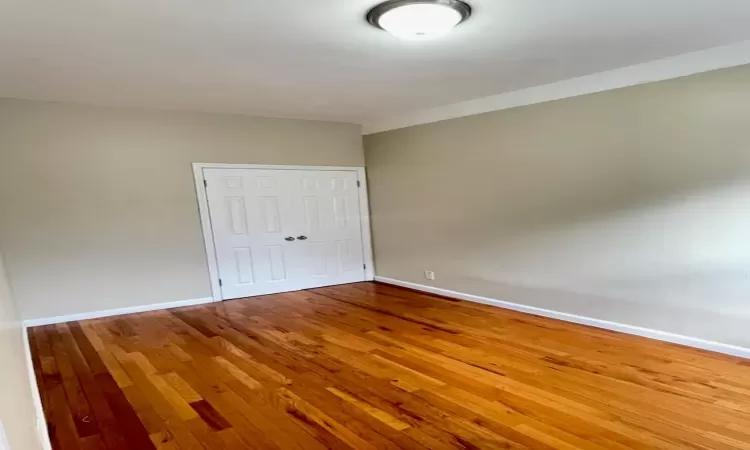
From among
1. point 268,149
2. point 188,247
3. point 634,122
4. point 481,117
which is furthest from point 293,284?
point 634,122

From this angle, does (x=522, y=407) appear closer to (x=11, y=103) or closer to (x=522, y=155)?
(x=522, y=155)

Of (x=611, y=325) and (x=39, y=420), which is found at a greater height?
(x=39, y=420)

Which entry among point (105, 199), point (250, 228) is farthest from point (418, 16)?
point (105, 199)

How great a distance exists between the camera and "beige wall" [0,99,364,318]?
435 centimetres

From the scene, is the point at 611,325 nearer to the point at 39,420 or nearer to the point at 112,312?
the point at 39,420

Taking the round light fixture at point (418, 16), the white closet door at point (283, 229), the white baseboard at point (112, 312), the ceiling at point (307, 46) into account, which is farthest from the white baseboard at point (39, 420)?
the round light fixture at point (418, 16)

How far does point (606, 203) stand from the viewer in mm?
3836

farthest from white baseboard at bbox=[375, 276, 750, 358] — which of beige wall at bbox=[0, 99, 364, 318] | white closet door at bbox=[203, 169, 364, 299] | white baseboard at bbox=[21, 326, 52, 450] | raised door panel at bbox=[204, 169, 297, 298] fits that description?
white baseboard at bbox=[21, 326, 52, 450]

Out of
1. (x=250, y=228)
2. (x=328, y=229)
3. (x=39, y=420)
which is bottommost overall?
(x=39, y=420)

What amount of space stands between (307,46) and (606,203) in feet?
9.31

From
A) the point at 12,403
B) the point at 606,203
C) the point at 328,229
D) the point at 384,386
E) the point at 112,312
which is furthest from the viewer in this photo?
the point at 328,229

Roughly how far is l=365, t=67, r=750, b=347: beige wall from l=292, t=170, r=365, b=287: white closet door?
114 centimetres

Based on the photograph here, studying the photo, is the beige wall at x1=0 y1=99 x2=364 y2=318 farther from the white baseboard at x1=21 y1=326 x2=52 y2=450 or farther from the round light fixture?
the round light fixture

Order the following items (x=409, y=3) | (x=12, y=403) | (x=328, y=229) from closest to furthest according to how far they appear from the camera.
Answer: (x=12, y=403), (x=409, y=3), (x=328, y=229)
